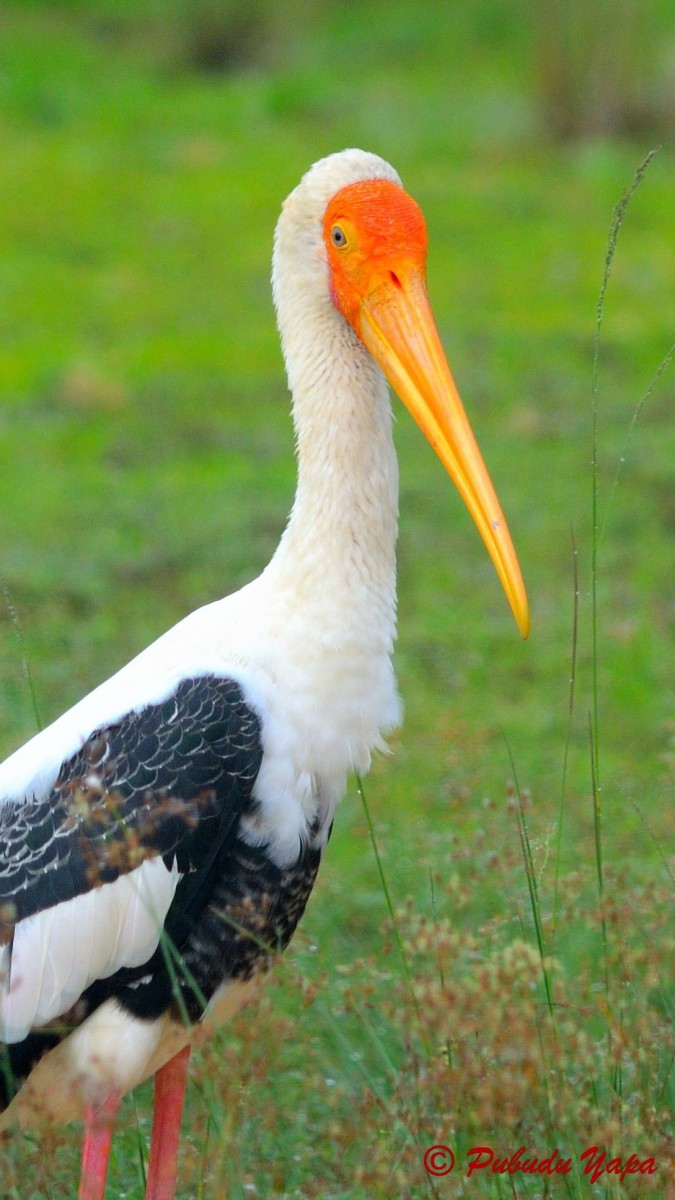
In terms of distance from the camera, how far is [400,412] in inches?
281

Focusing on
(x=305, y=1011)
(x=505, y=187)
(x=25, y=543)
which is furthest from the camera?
(x=505, y=187)

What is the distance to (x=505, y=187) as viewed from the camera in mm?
10320

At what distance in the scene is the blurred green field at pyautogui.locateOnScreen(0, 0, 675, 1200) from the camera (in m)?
4.25

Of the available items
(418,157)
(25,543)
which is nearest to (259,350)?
(25,543)

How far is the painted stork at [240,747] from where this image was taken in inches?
105

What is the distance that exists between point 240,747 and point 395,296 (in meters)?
0.78

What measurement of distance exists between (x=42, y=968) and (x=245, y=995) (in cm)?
33

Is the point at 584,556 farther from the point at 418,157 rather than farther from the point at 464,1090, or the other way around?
the point at 418,157

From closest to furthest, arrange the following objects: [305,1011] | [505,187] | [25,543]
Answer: [305,1011] < [25,543] < [505,187]
